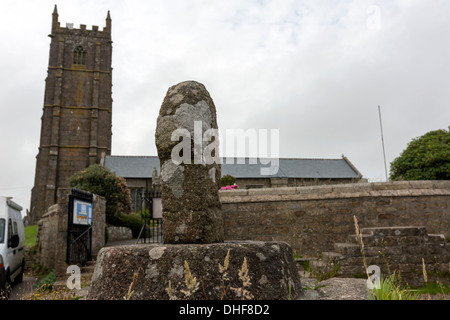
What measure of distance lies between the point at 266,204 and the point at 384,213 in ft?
10.1

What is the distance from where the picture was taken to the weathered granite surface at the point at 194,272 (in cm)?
249

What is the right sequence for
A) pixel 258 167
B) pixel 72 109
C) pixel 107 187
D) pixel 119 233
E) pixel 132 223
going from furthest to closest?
pixel 72 109 → pixel 258 167 → pixel 107 187 → pixel 132 223 → pixel 119 233

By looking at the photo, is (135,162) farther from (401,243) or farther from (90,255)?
(401,243)

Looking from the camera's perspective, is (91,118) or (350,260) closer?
(350,260)

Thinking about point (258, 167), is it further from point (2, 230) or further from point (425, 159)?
point (2, 230)

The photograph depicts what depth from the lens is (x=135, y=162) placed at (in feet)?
112

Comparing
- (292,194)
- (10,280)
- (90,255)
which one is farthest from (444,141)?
(10,280)

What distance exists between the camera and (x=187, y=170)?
3.27m

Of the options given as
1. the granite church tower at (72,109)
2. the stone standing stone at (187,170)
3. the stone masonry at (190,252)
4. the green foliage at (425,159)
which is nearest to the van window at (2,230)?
the stone masonry at (190,252)

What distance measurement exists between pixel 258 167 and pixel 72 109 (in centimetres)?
2109

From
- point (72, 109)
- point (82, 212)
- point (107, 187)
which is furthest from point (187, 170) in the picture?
point (72, 109)

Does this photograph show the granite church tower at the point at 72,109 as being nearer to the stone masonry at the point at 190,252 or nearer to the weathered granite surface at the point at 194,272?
the stone masonry at the point at 190,252

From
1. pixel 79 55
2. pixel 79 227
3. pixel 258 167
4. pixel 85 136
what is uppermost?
pixel 79 55
